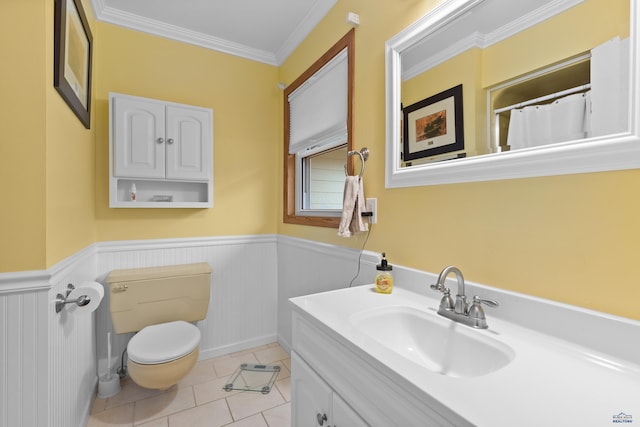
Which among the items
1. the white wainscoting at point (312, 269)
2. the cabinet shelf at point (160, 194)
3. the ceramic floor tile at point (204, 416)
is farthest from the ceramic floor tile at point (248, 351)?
the cabinet shelf at point (160, 194)

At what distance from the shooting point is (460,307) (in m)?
0.95

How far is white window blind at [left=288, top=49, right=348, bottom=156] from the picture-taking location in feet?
5.91

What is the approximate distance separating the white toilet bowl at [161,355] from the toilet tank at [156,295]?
0.11 m

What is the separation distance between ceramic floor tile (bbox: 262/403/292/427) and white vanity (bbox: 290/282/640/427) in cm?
62

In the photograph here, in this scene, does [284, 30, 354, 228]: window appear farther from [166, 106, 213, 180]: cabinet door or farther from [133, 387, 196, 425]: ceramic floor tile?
[133, 387, 196, 425]: ceramic floor tile

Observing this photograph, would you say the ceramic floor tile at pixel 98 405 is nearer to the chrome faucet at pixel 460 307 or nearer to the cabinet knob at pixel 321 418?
the cabinet knob at pixel 321 418

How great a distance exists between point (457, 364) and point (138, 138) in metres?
2.20

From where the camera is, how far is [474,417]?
1.63 ft

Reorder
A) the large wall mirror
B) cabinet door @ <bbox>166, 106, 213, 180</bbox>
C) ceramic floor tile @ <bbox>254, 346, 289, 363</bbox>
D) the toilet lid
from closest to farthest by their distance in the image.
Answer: the large wall mirror → the toilet lid → cabinet door @ <bbox>166, 106, 213, 180</bbox> → ceramic floor tile @ <bbox>254, 346, 289, 363</bbox>

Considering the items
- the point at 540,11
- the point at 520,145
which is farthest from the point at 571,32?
the point at 520,145

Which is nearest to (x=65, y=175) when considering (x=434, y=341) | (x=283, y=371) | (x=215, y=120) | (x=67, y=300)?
(x=67, y=300)

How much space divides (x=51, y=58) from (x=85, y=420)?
1.83 metres

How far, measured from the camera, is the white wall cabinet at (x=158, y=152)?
6.34 feet

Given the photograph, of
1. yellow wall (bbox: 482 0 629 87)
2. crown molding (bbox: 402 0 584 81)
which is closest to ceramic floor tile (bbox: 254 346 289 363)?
crown molding (bbox: 402 0 584 81)
